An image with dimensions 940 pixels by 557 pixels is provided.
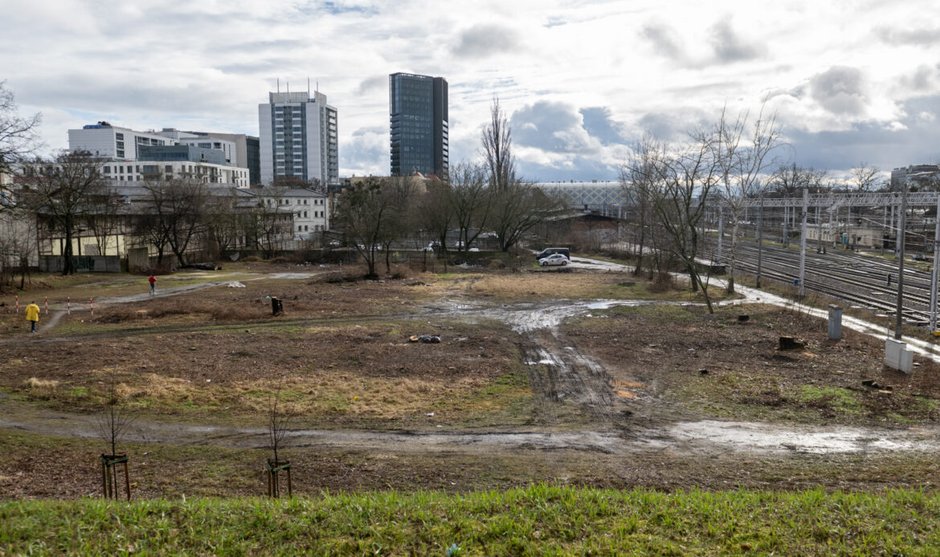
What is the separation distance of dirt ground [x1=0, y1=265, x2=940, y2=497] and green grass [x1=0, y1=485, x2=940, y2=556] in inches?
101

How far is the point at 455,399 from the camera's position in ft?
55.7

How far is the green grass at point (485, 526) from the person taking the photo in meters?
7.07

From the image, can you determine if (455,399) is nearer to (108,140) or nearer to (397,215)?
(397,215)

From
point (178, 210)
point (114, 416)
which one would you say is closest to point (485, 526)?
point (114, 416)

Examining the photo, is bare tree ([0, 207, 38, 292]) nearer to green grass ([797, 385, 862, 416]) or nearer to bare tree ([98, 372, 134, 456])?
bare tree ([98, 372, 134, 456])

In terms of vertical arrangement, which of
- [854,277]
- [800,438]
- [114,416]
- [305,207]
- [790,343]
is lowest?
[800,438]

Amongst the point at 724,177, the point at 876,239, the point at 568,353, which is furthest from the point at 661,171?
the point at 876,239

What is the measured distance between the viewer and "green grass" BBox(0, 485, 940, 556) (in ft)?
23.2

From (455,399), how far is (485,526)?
945 centimetres

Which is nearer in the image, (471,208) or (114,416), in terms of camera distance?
(114,416)

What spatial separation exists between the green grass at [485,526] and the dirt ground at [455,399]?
2.57 metres

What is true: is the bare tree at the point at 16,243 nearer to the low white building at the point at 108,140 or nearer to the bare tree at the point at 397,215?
the bare tree at the point at 397,215

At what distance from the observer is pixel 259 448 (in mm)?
13062

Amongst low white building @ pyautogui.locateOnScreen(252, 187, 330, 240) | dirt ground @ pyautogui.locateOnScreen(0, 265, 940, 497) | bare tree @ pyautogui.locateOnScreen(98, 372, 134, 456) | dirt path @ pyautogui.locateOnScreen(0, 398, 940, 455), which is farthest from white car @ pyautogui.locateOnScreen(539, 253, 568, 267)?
bare tree @ pyautogui.locateOnScreen(98, 372, 134, 456)
